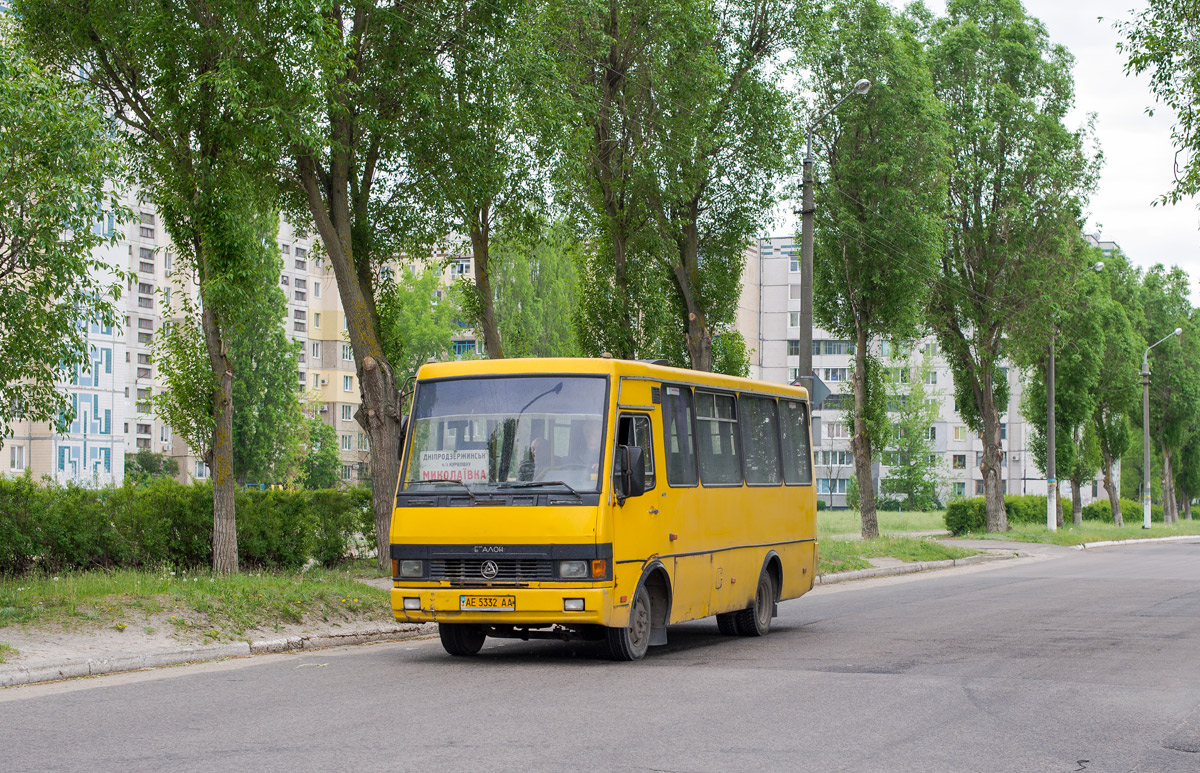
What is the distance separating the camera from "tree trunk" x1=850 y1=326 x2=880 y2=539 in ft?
125

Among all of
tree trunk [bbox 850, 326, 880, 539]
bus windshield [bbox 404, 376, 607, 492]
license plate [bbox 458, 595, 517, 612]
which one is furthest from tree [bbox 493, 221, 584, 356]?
license plate [bbox 458, 595, 517, 612]

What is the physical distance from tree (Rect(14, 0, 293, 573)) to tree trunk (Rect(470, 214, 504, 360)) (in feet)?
21.8

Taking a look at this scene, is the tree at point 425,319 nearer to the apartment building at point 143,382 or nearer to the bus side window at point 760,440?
the apartment building at point 143,382

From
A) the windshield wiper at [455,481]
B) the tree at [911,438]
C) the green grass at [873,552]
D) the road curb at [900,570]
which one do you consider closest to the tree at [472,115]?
the windshield wiper at [455,481]

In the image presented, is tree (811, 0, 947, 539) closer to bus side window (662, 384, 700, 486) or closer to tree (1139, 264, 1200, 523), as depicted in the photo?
bus side window (662, 384, 700, 486)

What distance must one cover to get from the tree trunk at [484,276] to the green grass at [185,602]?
9058mm

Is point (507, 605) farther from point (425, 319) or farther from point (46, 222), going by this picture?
point (425, 319)

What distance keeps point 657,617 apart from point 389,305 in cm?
1211

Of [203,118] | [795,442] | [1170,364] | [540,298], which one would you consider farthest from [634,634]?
[1170,364]

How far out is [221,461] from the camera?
1816 centimetres

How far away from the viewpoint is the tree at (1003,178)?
44812 millimetres

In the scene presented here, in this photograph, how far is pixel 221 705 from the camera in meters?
9.73

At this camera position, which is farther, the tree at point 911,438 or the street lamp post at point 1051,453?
the tree at point 911,438

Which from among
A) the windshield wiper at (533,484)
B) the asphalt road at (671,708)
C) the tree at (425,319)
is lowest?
the asphalt road at (671,708)
